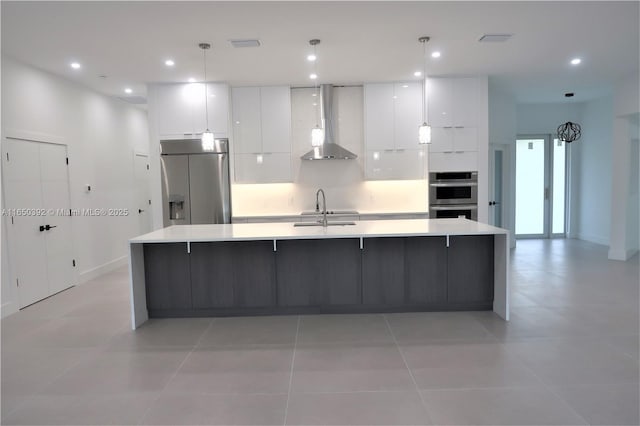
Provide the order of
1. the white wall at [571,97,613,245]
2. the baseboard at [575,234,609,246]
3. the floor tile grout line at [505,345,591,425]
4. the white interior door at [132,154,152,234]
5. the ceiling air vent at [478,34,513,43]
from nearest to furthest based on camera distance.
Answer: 1. the floor tile grout line at [505,345,591,425]
2. the ceiling air vent at [478,34,513,43]
3. the white interior door at [132,154,152,234]
4. the white wall at [571,97,613,245]
5. the baseboard at [575,234,609,246]

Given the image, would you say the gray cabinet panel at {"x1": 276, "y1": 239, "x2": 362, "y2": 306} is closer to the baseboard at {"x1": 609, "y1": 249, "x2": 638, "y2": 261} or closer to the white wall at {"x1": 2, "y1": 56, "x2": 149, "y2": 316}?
the white wall at {"x1": 2, "y1": 56, "x2": 149, "y2": 316}

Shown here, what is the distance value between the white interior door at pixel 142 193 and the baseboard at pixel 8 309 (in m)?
3.28

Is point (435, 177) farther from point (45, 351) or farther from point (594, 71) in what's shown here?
point (45, 351)

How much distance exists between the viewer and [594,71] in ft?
20.5

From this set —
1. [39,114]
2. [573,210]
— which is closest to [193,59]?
[39,114]

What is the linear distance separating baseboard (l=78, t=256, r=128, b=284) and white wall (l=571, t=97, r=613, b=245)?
30.7ft

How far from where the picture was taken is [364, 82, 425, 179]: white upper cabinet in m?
6.55

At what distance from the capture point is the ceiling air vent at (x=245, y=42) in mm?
4508

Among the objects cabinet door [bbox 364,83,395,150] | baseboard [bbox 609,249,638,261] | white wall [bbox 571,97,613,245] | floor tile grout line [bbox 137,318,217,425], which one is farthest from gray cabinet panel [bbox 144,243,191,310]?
white wall [bbox 571,97,613,245]

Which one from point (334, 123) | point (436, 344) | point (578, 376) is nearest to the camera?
point (578, 376)

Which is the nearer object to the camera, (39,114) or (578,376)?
(578,376)

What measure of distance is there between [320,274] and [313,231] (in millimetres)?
511

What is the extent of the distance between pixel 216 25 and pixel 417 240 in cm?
293

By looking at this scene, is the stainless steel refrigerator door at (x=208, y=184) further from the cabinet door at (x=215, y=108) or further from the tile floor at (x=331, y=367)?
the tile floor at (x=331, y=367)
